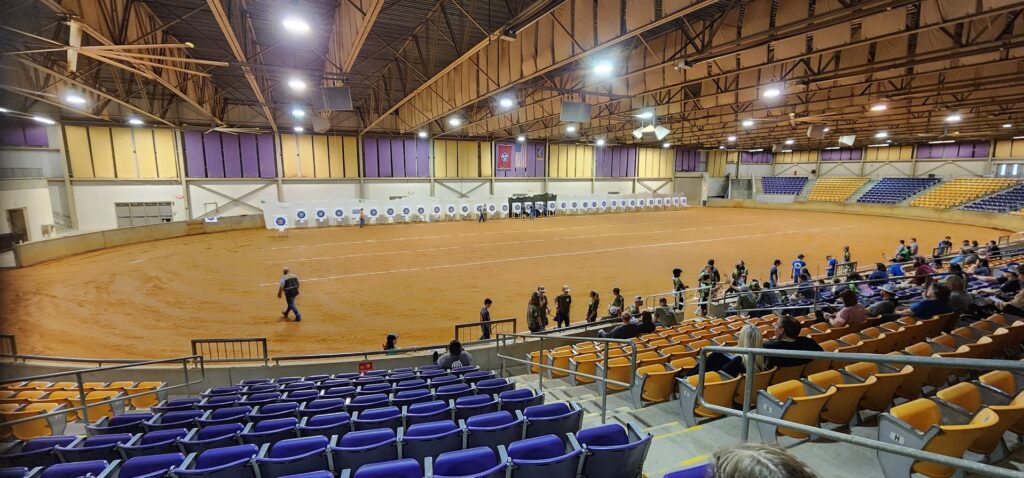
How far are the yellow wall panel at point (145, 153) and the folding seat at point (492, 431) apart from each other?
34629mm

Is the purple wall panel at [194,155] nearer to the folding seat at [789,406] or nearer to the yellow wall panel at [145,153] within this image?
the yellow wall panel at [145,153]

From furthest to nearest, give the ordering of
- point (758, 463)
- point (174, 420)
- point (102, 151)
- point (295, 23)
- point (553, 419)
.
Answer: point (102, 151) → point (295, 23) → point (174, 420) → point (553, 419) → point (758, 463)

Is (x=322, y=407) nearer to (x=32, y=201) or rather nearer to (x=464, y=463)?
(x=464, y=463)

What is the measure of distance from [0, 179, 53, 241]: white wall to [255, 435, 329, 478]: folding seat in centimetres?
2699

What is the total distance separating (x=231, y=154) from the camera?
32.2 m

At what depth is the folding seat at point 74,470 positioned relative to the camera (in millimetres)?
3830

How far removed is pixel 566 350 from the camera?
9.16 metres

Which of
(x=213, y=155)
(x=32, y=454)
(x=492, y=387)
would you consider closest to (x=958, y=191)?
(x=492, y=387)

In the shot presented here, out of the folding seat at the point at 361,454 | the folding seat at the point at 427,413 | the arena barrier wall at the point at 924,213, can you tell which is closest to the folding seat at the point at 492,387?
the folding seat at the point at 427,413

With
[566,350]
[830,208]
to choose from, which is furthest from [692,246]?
[830,208]

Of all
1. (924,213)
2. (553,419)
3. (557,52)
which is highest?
(557,52)

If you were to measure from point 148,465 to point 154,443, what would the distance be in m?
0.92

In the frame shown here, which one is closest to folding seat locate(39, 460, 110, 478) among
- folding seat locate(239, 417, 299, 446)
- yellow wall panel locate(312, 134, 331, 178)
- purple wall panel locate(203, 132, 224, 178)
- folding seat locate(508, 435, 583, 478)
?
folding seat locate(239, 417, 299, 446)

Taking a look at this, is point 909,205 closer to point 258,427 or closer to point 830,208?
point 830,208
